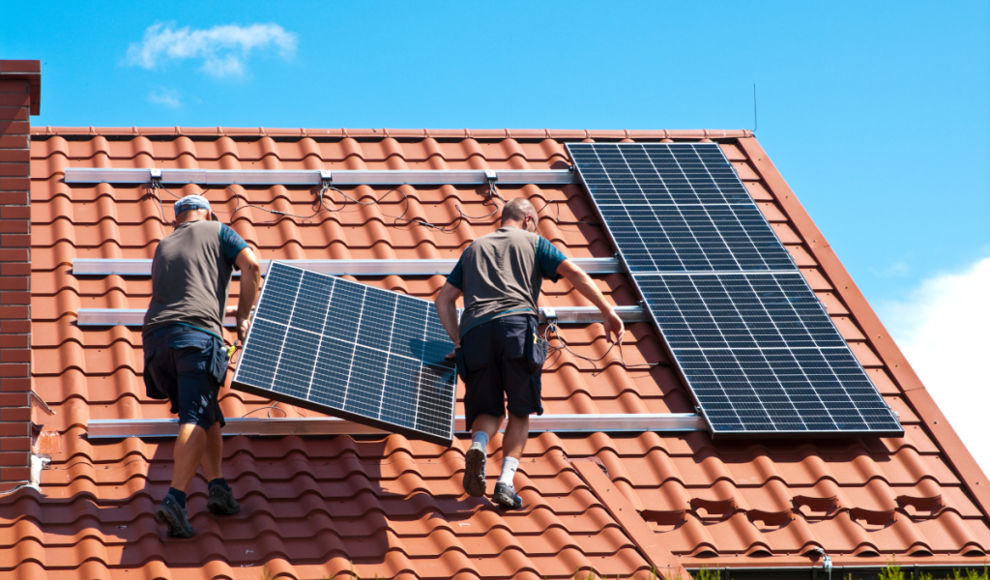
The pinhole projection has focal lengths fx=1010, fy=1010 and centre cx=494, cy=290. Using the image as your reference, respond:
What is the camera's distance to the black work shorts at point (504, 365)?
6.26 metres

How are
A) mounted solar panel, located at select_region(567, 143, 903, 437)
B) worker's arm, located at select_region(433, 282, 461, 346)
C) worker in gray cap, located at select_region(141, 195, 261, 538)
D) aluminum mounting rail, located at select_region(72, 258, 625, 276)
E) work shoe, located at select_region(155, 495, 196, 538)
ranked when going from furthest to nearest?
aluminum mounting rail, located at select_region(72, 258, 625, 276), mounted solar panel, located at select_region(567, 143, 903, 437), worker's arm, located at select_region(433, 282, 461, 346), worker in gray cap, located at select_region(141, 195, 261, 538), work shoe, located at select_region(155, 495, 196, 538)

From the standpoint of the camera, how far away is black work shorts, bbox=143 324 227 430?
19.2 ft

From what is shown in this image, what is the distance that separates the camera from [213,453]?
235 inches

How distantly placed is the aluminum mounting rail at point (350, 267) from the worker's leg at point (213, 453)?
216 cm

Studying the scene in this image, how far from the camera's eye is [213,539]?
223 inches

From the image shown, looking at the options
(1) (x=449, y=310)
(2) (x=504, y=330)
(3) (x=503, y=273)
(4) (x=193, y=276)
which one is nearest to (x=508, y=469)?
(2) (x=504, y=330)

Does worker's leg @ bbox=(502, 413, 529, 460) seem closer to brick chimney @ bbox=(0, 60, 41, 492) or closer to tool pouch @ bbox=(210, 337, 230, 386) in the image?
tool pouch @ bbox=(210, 337, 230, 386)

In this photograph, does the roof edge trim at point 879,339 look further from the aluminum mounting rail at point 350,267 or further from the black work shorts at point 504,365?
the black work shorts at point 504,365

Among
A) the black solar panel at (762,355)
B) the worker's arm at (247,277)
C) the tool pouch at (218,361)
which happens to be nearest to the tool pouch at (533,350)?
the black solar panel at (762,355)

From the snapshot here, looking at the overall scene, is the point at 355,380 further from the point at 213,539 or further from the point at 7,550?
the point at 7,550

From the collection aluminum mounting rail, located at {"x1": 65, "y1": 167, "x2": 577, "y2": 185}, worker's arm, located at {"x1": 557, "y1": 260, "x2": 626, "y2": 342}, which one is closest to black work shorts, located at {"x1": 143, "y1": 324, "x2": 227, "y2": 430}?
worker's arm, located at {"x1": 557, "y1": 260, "x2": 626, "y2": 342}

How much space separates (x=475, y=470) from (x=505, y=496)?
276mm

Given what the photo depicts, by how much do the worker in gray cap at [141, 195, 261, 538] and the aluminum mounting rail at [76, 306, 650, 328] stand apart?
133 centimetres

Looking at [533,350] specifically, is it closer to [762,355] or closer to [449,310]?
[449,310]
